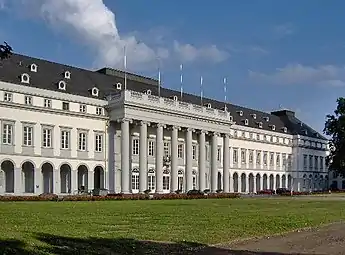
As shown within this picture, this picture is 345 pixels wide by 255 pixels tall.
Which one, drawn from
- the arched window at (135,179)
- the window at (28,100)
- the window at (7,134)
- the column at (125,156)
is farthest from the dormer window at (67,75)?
the arched window at (135,179)

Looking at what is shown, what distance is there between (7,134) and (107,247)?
59.1 metres

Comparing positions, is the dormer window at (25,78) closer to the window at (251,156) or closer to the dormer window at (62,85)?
the dormer window at (62,85)

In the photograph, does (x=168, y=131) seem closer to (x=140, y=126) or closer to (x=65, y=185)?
(x=140, y=126)

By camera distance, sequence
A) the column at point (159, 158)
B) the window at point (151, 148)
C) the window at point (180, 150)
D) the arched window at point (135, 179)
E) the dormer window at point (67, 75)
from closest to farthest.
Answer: the dormer window at point (67, 75) → the arched window at point (135, 179) → the column at point (159, 158) → the window at point (151, 148) → the window at point (180, 150)

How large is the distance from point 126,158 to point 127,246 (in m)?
65.1

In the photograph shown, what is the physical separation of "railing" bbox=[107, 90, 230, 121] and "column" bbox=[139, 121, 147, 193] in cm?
381

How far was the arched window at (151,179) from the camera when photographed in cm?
8646

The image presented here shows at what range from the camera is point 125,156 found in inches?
3159

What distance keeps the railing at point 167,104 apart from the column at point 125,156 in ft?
12.8

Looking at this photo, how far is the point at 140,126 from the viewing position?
8362 centimetres

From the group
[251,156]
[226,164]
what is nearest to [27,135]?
[226,164]

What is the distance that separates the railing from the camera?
8119 cm

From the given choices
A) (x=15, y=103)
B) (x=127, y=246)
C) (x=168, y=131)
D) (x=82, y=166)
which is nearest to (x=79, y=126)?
(x=82, y=166)

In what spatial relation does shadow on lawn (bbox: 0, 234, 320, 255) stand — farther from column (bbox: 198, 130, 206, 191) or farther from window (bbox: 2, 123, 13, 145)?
column (bbox: 198, 130, 206, 191)
